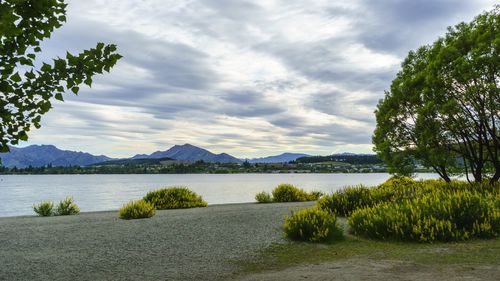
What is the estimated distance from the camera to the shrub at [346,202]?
51.9ft

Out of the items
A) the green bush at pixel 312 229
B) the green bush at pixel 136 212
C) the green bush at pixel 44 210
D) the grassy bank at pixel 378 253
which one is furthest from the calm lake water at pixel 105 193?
the green bush at pixel 44 210

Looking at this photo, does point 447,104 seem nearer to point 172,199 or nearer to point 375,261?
point 375,261

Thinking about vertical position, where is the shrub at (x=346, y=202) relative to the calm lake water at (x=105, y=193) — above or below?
above

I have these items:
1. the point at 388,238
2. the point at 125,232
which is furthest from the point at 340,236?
the point at 125,232

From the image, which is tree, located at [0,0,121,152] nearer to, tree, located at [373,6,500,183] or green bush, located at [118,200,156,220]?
green bush, located at [118,200,156,220]

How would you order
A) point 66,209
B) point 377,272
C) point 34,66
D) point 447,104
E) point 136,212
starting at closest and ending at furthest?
point 34,66, point 377,272, point 136,212, point 447,104, point 66,209

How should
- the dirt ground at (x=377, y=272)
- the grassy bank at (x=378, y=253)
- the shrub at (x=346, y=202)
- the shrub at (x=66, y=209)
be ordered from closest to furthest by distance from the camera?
the dirt ground at (x=377, y=272), the grassy bank at (x=378, y=253), the shrub at (x=346, y=202), the shrub at (x=66, y=209)

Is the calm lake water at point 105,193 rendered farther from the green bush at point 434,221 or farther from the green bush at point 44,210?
the green bush at point 44,210

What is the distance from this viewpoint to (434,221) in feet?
35.4

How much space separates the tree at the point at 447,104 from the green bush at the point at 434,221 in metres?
7.82

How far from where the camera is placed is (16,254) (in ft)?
32.2

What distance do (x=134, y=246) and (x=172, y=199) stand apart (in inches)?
435

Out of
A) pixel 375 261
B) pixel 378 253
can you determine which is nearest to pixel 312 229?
pixel 378 253

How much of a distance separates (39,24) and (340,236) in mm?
9281
